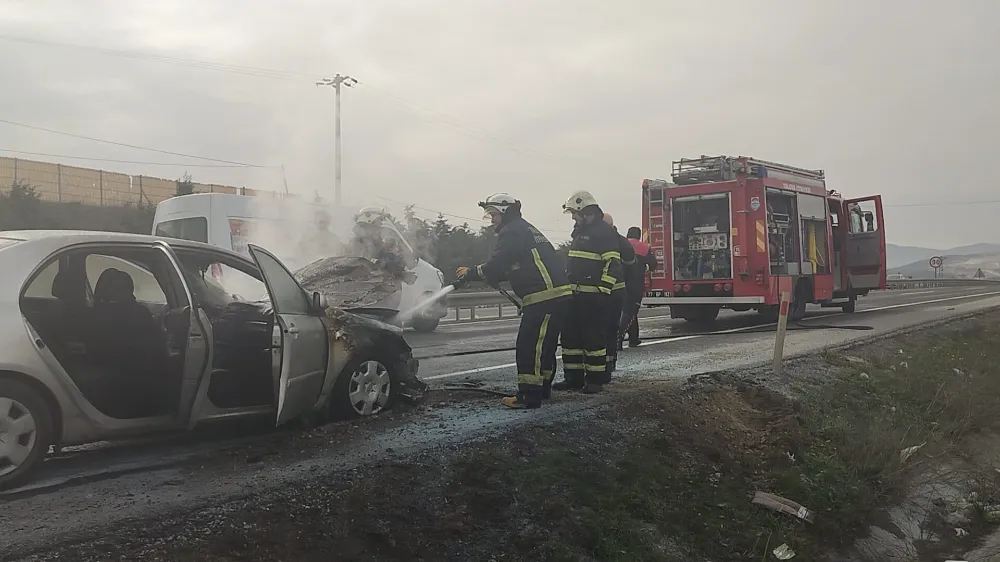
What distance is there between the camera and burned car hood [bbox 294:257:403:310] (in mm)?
8352

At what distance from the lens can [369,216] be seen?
11.4 meters

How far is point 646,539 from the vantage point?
13.6 feet

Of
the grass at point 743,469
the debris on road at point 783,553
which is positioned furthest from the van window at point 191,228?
the debris on road at point 783,553

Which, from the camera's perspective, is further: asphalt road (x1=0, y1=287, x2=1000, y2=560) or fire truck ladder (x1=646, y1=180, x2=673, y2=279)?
fire truck ladder (x1=646, y1=180, x2=673, y2=279)

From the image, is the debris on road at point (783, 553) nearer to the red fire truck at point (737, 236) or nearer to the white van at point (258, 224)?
the white van at point (258, 224)

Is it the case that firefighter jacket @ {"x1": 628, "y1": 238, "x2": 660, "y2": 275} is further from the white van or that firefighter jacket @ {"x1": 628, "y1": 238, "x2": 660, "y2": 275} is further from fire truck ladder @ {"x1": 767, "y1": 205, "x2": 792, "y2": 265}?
fire truck ladder @ {"x1": 767, "y1": 205, "x2": 792, "y2": 265}

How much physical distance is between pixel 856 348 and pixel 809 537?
6.24 meters

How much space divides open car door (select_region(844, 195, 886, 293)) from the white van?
10490mm

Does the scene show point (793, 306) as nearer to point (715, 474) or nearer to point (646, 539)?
point (715, 474)

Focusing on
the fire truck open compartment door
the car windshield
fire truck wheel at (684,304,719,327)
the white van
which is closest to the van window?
the white van

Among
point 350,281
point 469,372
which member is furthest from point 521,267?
point 350,281

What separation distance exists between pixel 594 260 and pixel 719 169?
Result: 27.9 feet

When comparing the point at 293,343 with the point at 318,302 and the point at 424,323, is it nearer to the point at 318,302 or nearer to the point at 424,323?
the point at 318,302

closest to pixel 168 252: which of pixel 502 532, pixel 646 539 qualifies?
pixel 502 532
